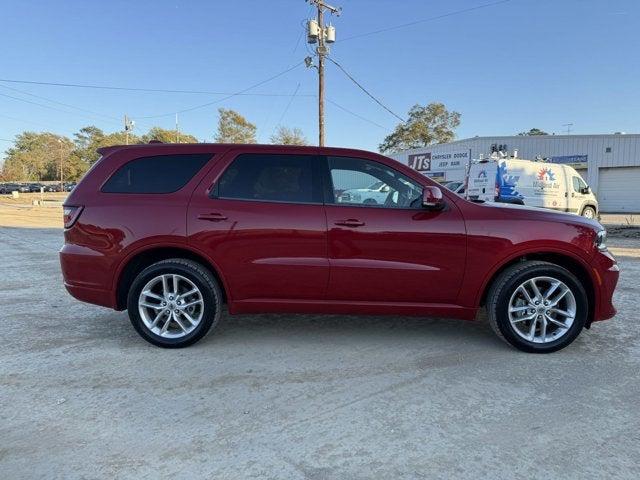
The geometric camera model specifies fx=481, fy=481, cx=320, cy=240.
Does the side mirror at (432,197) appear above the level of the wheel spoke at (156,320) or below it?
above

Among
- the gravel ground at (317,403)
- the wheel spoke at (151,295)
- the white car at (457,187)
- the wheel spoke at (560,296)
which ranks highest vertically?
the white car at (457,187)

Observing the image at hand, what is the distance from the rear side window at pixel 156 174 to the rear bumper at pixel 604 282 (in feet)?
11.7

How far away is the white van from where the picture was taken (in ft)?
53.4

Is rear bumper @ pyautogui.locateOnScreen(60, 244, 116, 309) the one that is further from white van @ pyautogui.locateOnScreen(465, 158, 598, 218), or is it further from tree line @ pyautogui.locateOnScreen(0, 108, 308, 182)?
tree line @ pyautogui.locateOnScreen(0, 108, 308, 182)

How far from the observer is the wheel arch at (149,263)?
4.26 metres

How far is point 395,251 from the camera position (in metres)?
4.12

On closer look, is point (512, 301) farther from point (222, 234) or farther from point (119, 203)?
point (119, 203)

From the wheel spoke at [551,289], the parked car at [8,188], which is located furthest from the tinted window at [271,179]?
the parked car at [8,188]

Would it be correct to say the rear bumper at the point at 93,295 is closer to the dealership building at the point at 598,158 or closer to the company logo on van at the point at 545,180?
the company logo on van at the point at 545,180

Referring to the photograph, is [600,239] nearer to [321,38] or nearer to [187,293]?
[187,293]

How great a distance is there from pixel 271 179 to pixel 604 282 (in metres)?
3.05

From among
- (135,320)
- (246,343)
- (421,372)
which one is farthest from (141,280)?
(421,372)

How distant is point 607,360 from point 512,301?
92cm

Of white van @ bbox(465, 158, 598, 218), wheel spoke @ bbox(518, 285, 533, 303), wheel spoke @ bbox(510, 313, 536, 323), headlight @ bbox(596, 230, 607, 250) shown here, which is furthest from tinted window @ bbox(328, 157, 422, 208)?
white van @ bbox(465, 158, 598, 218)
